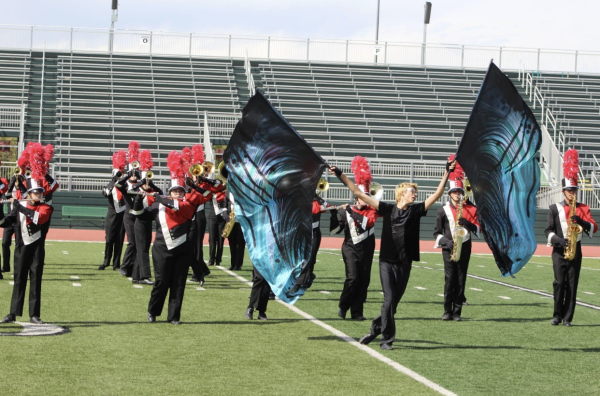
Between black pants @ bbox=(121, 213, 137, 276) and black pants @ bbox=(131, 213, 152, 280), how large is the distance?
0.70 m

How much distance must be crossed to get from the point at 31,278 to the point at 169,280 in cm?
134

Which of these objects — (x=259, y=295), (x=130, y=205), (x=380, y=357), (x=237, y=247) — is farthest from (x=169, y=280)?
(x=237, y=247)

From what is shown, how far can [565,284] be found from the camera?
9789 mm

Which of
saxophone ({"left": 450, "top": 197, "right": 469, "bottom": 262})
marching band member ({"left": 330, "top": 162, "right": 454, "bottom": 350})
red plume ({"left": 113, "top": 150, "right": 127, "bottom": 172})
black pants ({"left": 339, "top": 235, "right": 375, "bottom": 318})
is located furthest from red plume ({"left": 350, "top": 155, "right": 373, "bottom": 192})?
red plume ({"left": 113, "top": 150, "right": 127, "bottom": 172})

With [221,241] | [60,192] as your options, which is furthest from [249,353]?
[60,192]

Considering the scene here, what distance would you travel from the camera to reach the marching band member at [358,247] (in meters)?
9.67

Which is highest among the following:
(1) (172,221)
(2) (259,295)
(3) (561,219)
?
(3) (561,219)

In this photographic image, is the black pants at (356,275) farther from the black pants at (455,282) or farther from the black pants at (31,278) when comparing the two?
the black pants at (31,278)

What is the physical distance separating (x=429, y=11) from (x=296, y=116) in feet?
47.1

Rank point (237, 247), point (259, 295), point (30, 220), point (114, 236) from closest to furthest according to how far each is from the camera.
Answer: point (30, 220) < point (259, 295) < point (114, 236) < point (237, 247)

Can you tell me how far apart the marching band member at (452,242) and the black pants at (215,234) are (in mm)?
6071

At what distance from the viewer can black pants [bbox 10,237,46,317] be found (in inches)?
342

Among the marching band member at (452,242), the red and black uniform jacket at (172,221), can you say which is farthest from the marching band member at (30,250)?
the marching band member at (452,242)

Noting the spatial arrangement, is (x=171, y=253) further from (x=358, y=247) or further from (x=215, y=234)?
(x=215, y=234)
